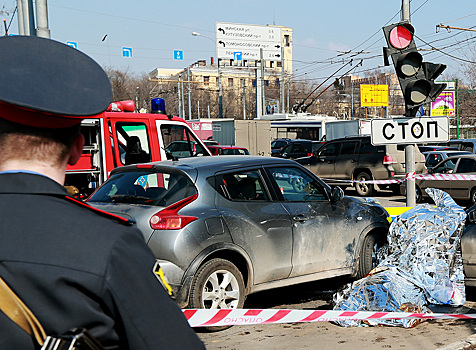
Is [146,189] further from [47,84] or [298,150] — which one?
[298,150]

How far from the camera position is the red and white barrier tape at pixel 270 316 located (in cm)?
455

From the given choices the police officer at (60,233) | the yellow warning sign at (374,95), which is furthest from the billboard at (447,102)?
the police officer at (60,233)

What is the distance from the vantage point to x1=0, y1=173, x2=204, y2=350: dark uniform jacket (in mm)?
1141

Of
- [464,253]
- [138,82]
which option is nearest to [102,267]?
[464,253]

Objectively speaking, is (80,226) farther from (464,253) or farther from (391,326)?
(464,253)

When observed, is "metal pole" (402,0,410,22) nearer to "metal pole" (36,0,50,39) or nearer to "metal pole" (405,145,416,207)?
"metal pole" (405,145,416,207)

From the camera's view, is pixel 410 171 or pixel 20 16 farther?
pixel 20 16

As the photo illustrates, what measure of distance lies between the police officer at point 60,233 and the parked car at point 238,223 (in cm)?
380

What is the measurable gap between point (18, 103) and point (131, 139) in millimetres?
8744

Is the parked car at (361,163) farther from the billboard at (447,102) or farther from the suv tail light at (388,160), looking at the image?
the billboard at (447,102)

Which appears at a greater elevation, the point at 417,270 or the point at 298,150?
the point at 298,150

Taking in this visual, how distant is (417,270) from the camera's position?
5629 millimetres

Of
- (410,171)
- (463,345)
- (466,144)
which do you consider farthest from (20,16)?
(466,144)

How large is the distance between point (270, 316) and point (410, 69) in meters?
3.95
